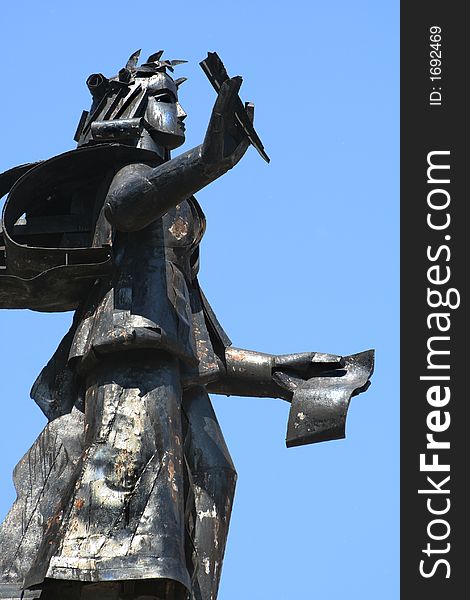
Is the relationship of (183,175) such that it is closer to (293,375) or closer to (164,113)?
(164,113)

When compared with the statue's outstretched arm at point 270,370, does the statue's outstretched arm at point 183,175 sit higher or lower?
higher

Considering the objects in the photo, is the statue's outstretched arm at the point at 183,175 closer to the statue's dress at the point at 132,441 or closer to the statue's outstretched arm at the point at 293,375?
the statue's dress at the point at 132,441

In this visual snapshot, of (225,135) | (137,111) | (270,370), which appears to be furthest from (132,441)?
(137,111)

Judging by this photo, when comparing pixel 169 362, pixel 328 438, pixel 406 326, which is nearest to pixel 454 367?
pixel 406 326

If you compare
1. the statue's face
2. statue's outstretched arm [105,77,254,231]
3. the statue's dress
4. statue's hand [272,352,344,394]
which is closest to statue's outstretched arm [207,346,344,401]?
statue's hand [272,352,344,394]

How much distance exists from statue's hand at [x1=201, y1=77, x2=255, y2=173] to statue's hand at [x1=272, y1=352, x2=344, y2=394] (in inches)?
59.1

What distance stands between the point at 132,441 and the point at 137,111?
82.7 inches

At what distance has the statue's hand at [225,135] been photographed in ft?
36.1

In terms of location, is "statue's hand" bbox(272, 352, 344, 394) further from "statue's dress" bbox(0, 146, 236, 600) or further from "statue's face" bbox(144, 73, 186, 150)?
"statue's face" bbox(144, 73, 186, 150)

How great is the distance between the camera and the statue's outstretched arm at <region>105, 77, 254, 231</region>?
11.0 meters

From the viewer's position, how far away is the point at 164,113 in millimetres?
12289

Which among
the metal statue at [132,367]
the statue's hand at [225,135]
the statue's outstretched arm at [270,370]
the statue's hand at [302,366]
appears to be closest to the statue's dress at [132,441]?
the metal statue at [132,367]

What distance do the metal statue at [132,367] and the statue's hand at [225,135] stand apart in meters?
0.01

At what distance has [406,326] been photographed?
12602 millimetres
